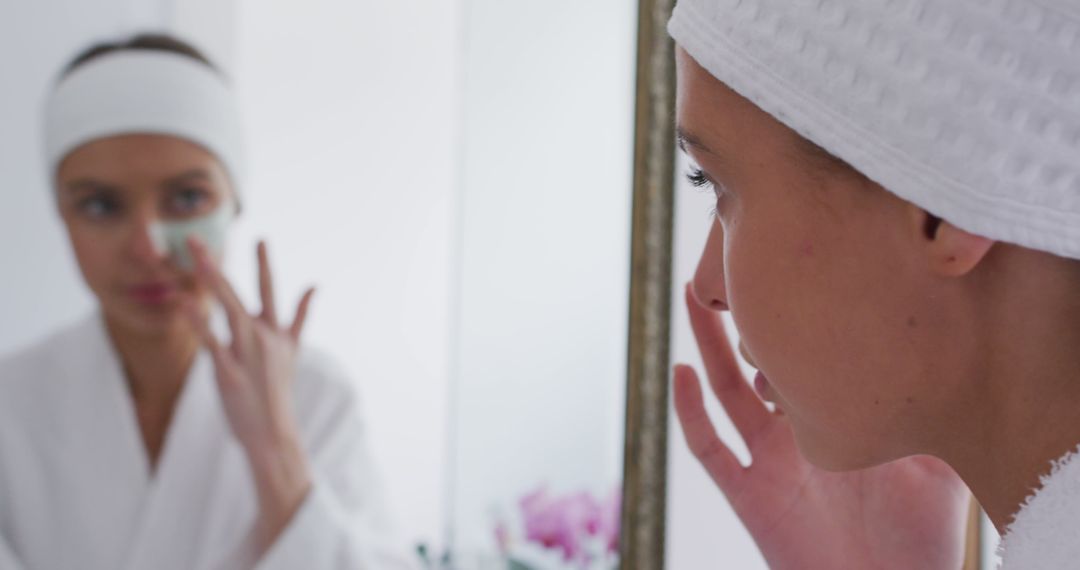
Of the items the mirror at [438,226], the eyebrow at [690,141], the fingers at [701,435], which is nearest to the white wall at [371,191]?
the mirror at [438,226]

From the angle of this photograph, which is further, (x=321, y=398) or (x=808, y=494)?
(x=321, y=398)

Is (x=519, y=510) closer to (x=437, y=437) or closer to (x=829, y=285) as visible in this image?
(x=437, y=437)

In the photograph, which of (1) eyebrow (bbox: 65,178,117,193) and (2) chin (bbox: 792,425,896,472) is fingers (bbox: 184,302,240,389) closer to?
(1) eyebrow (bbox: 65,178,117,193)

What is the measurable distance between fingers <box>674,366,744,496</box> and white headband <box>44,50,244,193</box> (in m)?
0.45

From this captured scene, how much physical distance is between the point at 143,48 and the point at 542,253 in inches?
14.2

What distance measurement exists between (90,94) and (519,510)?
475mm

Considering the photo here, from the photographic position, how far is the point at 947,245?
0.29 meters

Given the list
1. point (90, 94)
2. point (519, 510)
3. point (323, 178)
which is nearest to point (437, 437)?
point (519, 510)

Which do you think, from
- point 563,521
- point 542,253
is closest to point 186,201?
point 542,253

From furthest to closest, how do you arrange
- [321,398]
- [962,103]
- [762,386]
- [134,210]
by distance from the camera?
1. [321,398]
2. [134,210]
3. [762,386]
4. [962,103]

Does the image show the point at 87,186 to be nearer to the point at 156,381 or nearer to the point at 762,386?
the point at 156,381

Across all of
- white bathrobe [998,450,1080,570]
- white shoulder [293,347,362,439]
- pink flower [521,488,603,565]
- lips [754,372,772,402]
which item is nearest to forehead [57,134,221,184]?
white shoulder [293,347,362,439]

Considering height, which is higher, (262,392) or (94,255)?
(94,255)

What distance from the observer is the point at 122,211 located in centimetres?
69
